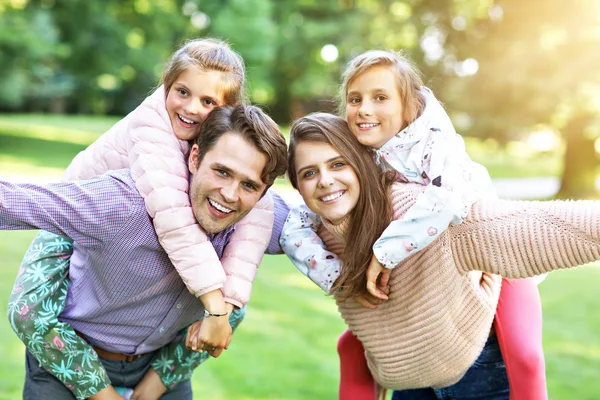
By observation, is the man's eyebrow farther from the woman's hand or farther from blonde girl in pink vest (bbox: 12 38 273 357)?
the woman's hand

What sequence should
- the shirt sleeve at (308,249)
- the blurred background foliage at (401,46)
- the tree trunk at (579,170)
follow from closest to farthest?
1. the shirt sleeve at (308,249)
2. the blurred background foliage at (401,46)
3. the tree trunk at (579,170)

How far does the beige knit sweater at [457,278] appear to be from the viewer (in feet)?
8.11

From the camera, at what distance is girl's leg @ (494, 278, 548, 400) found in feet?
9.19

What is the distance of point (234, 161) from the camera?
265 centimetres

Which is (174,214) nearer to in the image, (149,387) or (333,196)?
(333,196)

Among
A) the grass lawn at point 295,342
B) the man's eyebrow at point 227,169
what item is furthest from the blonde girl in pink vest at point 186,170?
the grass lawn at point 295,342

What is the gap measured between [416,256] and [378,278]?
0.54ft

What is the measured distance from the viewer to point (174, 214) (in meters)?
2.57

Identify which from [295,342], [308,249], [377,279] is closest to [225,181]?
[308,249]

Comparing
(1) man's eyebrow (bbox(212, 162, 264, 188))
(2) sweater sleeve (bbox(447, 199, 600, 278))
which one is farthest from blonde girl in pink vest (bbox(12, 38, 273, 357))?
(2) sweater sleeve (bbox(447, 199, 600, 278))

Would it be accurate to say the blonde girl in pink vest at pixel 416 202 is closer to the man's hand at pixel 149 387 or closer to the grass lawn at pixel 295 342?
the man's hand at pixel 149 387

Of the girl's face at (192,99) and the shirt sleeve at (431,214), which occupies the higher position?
the girl's face at (192,99)

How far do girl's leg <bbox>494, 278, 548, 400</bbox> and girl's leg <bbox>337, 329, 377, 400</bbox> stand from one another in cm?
59

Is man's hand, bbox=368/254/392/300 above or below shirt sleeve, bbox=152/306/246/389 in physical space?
above
